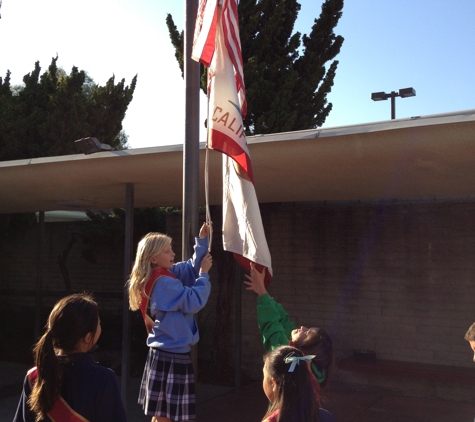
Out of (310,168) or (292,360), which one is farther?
(310,168)

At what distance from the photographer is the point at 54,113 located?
11.8 metres

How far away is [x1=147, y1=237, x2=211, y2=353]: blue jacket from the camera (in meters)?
3.50

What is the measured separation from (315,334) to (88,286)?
925cm

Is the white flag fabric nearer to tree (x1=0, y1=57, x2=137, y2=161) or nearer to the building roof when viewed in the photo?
the building roof

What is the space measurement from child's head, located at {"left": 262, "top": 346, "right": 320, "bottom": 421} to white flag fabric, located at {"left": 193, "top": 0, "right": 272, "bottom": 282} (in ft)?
4.98

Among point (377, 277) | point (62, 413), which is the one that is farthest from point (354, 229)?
point (62, 413)

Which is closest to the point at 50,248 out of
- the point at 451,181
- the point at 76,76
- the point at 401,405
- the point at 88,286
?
the point at 88,286

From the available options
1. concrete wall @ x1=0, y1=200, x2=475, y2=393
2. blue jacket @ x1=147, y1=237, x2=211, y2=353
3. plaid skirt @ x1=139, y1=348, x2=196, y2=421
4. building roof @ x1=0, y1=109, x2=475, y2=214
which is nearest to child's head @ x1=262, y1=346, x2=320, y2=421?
blue jacket @ x1=147, y1=237, x2=211, y2=353

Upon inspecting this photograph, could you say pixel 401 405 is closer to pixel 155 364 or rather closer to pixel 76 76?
pixel 155 364

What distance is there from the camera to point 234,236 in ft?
13.1

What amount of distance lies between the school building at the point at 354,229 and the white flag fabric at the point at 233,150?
578mm

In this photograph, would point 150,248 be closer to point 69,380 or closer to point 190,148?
point 190,148

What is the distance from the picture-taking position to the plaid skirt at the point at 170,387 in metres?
3.68

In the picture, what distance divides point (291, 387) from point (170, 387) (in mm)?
1712
